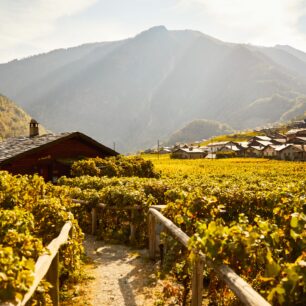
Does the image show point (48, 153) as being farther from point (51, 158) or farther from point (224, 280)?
point (224, 280)

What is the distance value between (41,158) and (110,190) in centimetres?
1715

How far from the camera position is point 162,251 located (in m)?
11.8

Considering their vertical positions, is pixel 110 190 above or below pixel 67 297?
above

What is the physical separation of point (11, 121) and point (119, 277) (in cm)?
17027

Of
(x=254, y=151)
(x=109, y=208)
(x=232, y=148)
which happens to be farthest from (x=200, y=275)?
(x=232, y=148)

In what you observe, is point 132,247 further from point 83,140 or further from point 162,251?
point 83,140

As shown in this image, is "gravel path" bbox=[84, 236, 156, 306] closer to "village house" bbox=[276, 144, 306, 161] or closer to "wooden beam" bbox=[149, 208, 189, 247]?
"wooden beam" bbox=[149, 208, 189, 247]

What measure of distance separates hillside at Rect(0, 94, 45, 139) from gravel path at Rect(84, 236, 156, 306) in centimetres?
15133

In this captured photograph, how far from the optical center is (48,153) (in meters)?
31.7

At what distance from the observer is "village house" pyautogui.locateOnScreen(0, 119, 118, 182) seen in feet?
96.0

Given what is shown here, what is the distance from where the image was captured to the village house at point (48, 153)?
2927 centimetres

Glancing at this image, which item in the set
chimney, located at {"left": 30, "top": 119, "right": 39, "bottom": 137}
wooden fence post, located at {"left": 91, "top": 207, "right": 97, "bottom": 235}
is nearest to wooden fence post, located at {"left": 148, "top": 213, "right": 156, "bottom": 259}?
wooden fence post, located at {"left": 91, "top": 207, "right": 97, "bottom": 235}

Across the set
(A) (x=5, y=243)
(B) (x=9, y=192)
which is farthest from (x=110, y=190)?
(A) (x=5, y=243)

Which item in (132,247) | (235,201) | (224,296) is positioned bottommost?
(132,247)
